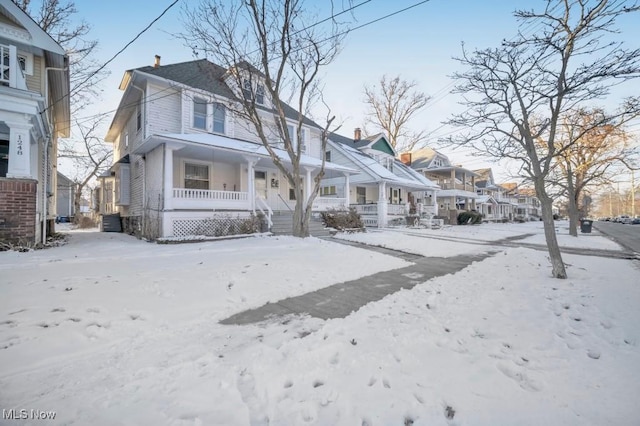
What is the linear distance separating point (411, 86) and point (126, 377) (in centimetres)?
3555

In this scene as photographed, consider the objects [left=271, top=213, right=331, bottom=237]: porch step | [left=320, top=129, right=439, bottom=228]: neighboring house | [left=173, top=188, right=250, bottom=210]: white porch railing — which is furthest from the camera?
[left=320, top=129, right=439, bottom=228]: neighboring house

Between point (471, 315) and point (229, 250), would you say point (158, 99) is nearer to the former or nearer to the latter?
point (229, 250)

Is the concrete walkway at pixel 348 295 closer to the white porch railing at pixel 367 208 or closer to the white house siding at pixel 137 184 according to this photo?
the white house siding at pixel 137 184

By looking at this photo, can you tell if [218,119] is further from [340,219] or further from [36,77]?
[340,219]

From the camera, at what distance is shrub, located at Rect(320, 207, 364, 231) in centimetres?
1481

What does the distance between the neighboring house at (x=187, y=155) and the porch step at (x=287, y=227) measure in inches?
26.8

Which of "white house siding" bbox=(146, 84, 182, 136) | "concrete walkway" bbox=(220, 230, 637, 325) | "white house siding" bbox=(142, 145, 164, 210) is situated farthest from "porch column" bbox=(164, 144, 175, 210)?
"concrete walkway" bbox=(220, 230, 637, 325)

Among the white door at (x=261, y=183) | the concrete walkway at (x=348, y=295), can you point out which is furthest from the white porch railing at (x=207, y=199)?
the concrete walkway at (x=348, y=295)

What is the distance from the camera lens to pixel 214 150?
12.1 meters

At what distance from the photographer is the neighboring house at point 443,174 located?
33.5 meters

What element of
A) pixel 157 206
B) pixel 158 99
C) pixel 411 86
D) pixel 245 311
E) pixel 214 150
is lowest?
pixel 245 311

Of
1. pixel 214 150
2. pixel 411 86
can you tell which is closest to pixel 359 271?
pixel 214 150

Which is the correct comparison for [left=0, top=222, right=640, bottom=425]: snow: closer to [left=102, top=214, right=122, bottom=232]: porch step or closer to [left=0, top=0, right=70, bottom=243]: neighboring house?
[left=0, top=0, right=70, bottom=243]: neighboring house

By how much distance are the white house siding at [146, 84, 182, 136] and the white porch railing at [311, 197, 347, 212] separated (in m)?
7.82
